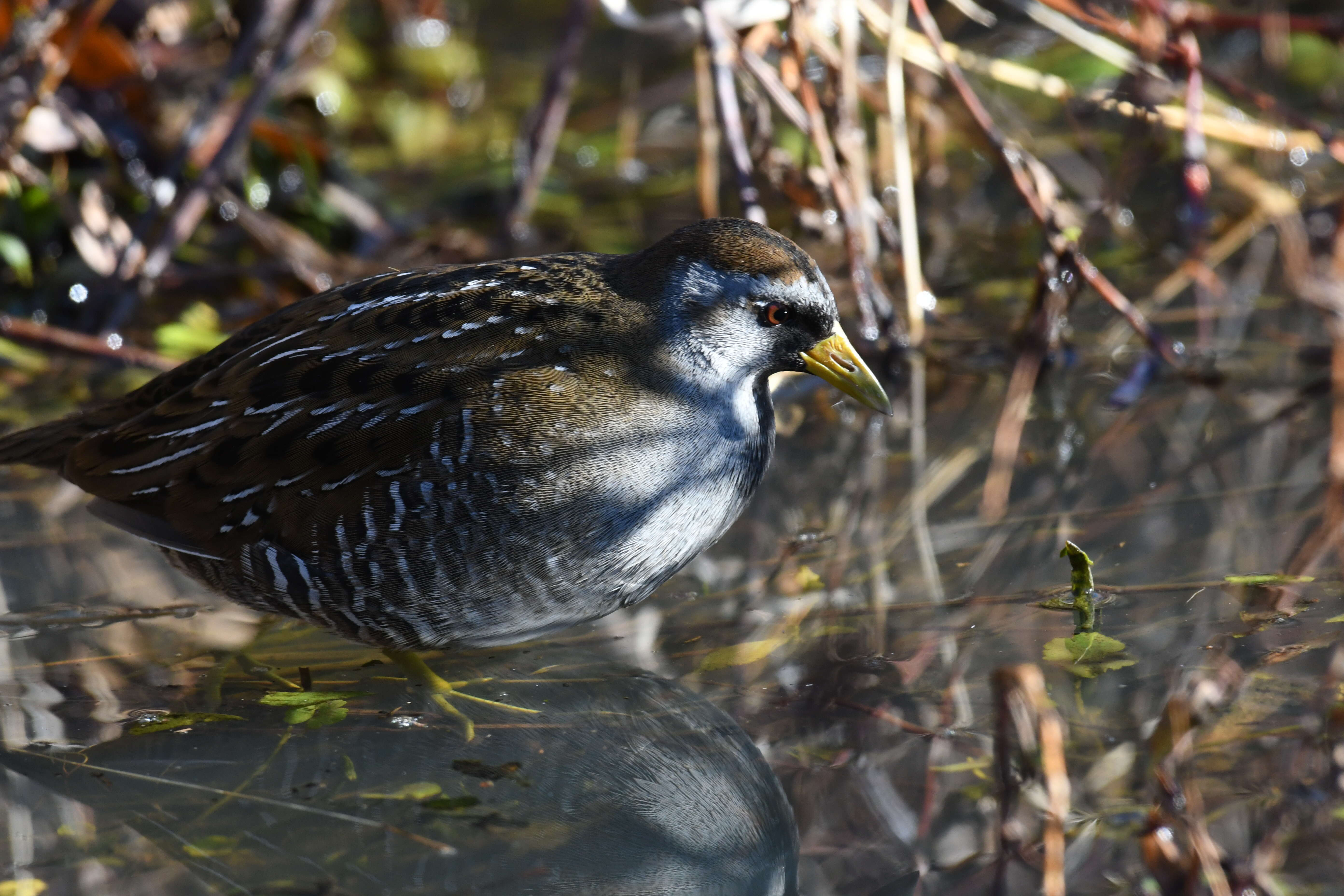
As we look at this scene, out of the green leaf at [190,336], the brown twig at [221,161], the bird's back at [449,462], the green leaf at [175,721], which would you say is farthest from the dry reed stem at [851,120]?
the green leaf at [175,721]

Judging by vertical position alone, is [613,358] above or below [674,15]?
below

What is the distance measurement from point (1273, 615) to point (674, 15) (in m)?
2.91

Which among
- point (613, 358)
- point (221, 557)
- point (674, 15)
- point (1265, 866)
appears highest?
point (674, 15)

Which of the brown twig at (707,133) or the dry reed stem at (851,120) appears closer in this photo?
the dry reed stem at (851,120)

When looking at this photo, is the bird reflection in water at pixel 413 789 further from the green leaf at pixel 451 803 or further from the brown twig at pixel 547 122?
the brown twig at pixel 547 122

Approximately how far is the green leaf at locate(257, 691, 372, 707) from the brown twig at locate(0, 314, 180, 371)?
1.83 meters

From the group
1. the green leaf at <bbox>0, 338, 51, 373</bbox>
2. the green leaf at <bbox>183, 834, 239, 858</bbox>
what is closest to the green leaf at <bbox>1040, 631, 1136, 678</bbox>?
the green leaf at <bbox>183, 834, 239, 858</bbox>

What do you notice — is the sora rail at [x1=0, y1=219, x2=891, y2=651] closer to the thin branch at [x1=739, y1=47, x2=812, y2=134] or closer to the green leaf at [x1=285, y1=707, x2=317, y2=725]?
the green leaf at [x1=285, y1=707, x2=317, y2=725]

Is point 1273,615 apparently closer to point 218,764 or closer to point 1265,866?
point 1265,866

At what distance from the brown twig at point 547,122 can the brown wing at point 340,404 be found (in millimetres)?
2102

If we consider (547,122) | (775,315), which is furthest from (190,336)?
(775,315)

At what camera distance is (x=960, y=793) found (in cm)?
242

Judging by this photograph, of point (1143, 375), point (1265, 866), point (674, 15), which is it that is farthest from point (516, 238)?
point (1265, 866)

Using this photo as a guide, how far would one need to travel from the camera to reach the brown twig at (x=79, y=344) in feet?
14.5
